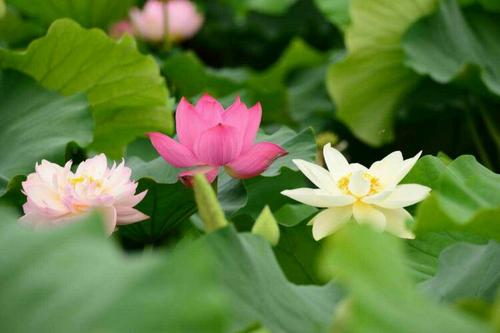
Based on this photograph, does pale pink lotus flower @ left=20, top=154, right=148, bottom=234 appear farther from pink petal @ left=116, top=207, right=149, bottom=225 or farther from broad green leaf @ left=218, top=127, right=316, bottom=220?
broad green leaf @ left=218, top=127, right=316, bottom=220

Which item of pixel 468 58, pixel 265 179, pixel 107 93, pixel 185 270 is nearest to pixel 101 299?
pixel 185 270

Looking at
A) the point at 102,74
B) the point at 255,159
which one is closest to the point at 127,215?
the point at 255,159

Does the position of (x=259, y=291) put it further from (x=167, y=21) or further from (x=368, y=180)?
(x=167, y=21)

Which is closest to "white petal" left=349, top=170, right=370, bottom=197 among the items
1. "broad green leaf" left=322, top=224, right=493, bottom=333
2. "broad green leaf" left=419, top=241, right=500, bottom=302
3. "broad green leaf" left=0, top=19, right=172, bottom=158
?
"broad green leaf" left=419, top=241, right=500, bottom=302

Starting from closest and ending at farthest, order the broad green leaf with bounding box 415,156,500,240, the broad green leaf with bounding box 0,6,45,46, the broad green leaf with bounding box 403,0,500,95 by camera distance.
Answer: the broad green leaf with bounding box 415,156,500,240, the broad green leaf with bounding box 403,0,500,95, the broad green leaf with bounding box 0,6,45,46

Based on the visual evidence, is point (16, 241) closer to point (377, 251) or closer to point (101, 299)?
point (101, 299)

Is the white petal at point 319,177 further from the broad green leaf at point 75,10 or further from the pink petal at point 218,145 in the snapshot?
the broad green leaf at point 75,10

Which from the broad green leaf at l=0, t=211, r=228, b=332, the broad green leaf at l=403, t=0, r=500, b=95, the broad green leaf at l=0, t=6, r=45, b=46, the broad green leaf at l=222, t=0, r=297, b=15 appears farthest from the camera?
the broad green leaf at l=222, t=0, r=297, b=15
